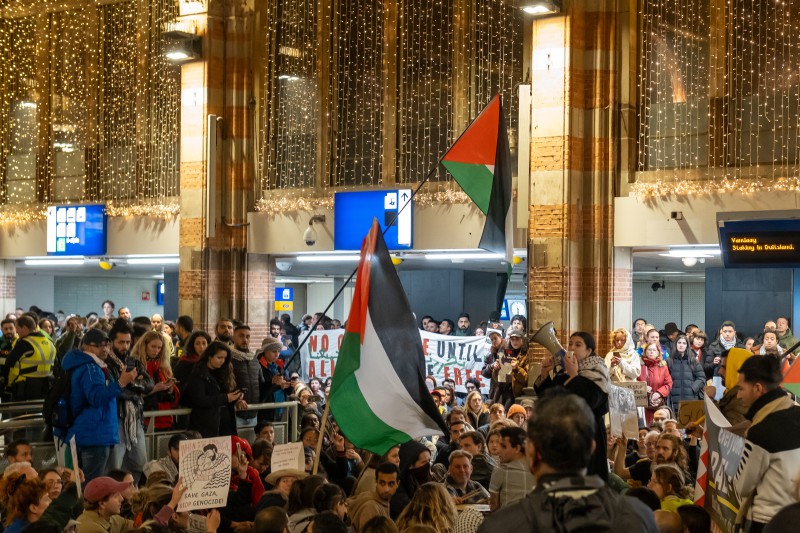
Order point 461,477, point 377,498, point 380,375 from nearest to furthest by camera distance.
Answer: point 380,375 < point 377,498 < point 461,477

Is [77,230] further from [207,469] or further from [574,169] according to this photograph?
[207,469]

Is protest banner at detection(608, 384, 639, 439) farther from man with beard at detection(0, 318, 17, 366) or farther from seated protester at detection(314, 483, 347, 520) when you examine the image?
man with beard at detection(0, 318, 17, 366)

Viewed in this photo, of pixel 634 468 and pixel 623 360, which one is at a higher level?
pixel 623 360

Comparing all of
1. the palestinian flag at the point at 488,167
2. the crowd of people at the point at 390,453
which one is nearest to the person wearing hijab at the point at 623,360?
the crowd of people at the point at 390,453

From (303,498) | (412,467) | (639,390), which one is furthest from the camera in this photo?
(639,390)

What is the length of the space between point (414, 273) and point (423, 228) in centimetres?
883

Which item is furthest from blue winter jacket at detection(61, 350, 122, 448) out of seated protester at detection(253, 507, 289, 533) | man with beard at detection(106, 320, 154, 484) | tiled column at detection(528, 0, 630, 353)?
tiled column at detection(528, 0, 630, 353)

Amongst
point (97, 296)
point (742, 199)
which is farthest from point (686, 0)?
point (97, 296)

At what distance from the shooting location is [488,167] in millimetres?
11000

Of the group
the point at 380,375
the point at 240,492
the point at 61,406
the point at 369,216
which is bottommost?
the point at 240,492

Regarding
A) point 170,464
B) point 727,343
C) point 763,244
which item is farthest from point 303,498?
point 727,343

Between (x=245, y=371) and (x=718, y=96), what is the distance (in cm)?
778

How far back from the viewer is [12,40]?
24.6 m

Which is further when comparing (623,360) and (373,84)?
(373,84)
